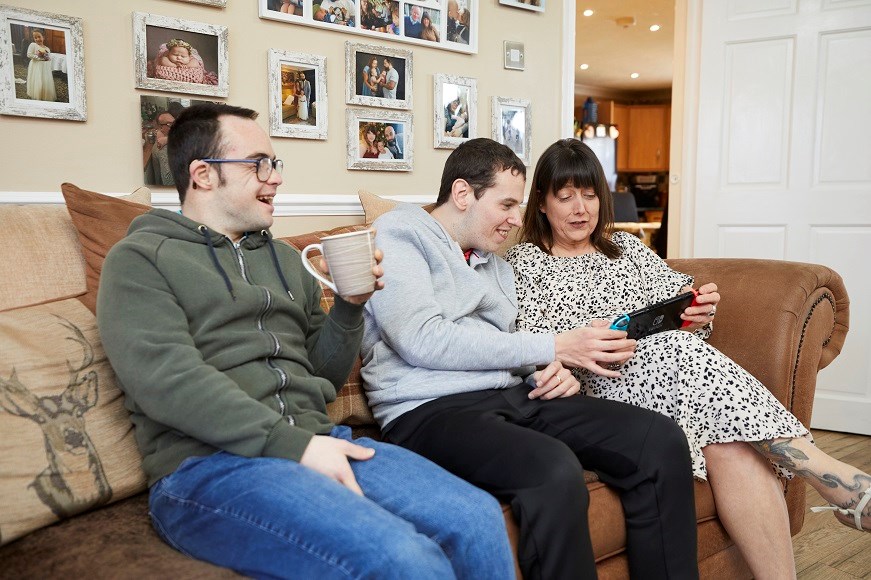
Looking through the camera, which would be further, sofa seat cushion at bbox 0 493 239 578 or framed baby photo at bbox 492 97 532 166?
framed baby photo at bbox 492 97 532 166

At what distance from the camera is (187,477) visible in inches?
43.5

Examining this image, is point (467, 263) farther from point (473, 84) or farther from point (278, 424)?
point (473, 84)

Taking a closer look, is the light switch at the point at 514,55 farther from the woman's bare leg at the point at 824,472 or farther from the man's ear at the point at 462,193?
the woman's bare leg at the point at 824,472

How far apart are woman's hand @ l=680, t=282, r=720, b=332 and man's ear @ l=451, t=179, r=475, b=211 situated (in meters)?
0.62

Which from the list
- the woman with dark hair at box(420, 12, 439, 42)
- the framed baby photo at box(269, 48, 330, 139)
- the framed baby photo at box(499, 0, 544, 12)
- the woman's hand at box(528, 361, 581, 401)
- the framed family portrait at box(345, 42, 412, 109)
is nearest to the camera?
the woman's hand at box(528, 361, 581, 401)

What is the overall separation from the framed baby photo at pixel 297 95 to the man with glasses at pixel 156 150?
325 millimetres

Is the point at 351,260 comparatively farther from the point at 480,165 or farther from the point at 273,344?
the point at 480,165

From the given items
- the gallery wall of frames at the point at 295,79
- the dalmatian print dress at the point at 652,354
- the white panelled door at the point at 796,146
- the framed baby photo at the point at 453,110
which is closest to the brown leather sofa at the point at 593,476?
the dalmatian print dress at the point at 652,354

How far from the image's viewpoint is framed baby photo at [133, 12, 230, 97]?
193 cm

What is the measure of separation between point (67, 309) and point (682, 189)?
2.99 m

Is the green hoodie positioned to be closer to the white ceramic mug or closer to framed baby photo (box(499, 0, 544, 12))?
the white ceramic mug

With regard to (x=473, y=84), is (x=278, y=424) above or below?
below

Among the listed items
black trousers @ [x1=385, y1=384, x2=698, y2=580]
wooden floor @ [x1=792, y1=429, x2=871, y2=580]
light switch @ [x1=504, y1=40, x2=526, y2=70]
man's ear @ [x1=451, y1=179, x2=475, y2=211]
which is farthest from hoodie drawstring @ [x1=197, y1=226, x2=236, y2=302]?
light switch @ [x1=504, y1=40, x2=526, y2=70]

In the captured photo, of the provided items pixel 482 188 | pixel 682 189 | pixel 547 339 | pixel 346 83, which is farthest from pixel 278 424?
pixel 682 189
